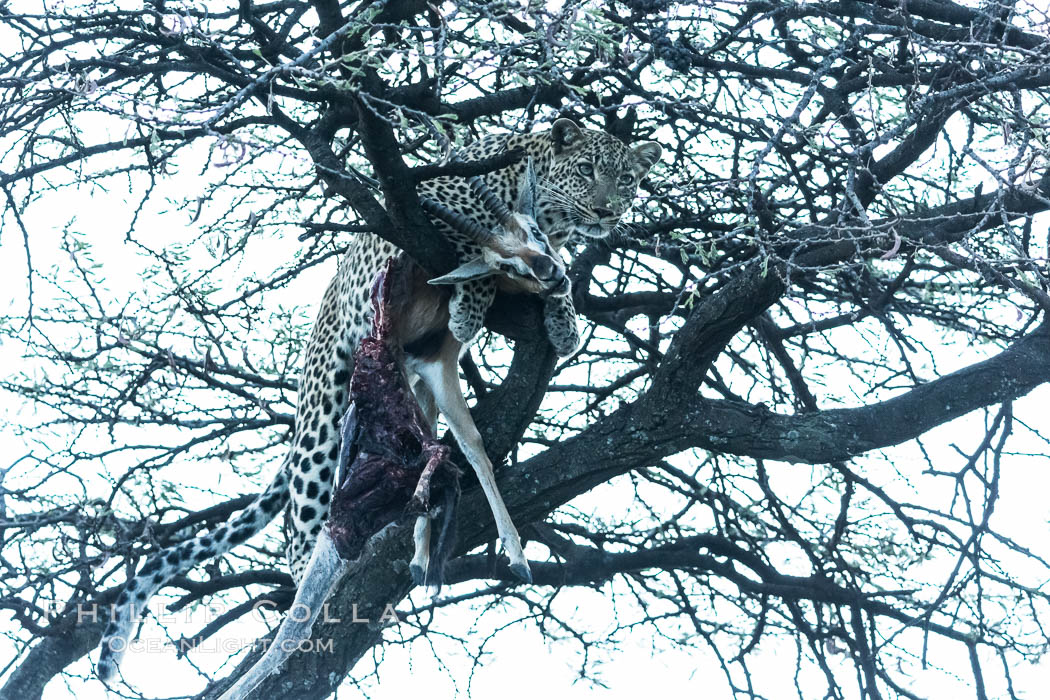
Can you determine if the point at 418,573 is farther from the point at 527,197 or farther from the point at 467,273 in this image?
the point at 527,197

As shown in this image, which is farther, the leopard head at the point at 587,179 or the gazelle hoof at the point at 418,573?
the leopard head at the point at 587,179

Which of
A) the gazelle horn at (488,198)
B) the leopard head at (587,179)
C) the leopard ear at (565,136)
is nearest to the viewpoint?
the gazelle horn at (488,198)

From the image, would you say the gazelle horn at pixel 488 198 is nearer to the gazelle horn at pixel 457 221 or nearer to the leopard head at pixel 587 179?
the gazelle horn at pixel 457 221

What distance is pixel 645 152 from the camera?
22.0ft

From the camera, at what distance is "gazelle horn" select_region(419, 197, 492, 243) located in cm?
520

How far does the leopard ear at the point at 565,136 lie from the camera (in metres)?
6.64

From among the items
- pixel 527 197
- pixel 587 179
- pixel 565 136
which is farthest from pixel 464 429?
pixel 565 136

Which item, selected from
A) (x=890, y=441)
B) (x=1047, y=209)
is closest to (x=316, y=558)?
(x=890, y=441)

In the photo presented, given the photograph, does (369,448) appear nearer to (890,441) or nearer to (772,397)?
(890,441)

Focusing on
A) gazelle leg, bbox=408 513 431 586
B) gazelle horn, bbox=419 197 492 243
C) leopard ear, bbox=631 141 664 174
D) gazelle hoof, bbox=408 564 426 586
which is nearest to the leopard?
leopard ear, bbox=631 141 664 174

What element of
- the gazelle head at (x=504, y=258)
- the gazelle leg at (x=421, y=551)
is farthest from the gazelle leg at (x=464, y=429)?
the gazelle head at (x=504, y=258)

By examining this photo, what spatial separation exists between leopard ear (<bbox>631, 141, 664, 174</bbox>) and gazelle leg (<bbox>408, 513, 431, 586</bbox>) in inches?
102

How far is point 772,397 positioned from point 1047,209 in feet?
6.62

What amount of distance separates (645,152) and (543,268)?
66.0 inches
